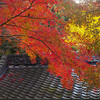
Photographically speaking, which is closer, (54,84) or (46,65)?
(54,84)

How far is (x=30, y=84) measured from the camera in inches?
360

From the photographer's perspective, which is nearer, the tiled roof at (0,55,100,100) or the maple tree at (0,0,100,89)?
the maple tree at (0,0,100,89)

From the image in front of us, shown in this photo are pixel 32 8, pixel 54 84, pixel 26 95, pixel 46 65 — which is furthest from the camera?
pixel 46 65

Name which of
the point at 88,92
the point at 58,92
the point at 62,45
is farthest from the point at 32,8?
the point at 88,92

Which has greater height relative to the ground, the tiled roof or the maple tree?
the maple tree

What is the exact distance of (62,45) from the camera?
715 centimetres

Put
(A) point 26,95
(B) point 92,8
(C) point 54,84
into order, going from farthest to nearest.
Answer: (C) point 54,84, (A) point 26,95, (B) point 92,8

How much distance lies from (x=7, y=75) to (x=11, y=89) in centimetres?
188

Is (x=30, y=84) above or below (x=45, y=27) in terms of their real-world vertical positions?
below

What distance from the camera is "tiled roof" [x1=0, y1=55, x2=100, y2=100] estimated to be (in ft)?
26.0

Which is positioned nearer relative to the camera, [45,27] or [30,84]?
[45,27]

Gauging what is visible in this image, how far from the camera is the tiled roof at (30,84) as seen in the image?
7.91m

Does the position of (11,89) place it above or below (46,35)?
below

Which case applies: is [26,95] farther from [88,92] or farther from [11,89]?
[88,92]
